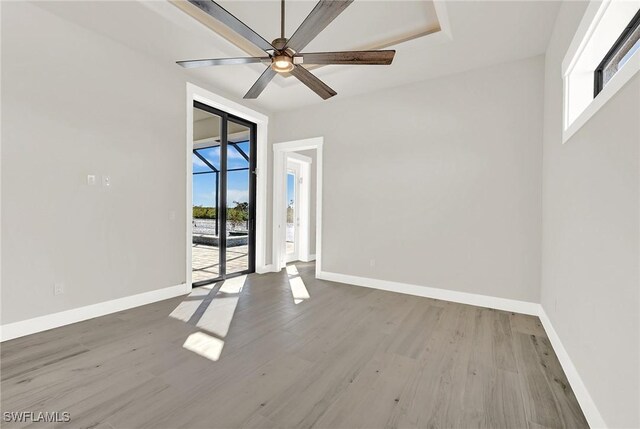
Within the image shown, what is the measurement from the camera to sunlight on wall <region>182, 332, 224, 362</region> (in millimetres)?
2418

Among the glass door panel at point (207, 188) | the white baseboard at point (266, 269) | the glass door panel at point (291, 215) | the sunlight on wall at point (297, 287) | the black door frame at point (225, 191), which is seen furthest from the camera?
the glass door panel at point (291, 215)

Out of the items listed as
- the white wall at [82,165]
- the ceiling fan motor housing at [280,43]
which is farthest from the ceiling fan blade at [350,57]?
the white wall at [82,165]

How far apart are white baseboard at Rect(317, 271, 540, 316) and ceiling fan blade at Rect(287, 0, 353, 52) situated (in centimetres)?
336

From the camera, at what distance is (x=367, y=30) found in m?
3.23

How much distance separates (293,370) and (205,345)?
0.89m

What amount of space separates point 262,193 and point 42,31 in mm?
3315

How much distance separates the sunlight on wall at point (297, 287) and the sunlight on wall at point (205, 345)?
130 centimetres

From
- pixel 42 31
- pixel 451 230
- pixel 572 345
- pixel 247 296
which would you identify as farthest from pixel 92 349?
pixel 451 230

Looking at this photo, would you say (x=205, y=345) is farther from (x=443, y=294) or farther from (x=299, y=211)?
(x=299, y=211)

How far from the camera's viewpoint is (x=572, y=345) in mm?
2084

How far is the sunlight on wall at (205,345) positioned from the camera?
7.93ft

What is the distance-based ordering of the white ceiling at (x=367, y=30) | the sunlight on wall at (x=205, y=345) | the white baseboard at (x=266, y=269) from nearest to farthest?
the sunlight on wall at (x=205, y=345) → the white ceiling at (x=367, y=30) → the white baseboard at (x=266, y=269)

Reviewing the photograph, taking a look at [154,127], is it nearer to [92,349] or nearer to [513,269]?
[92,349]

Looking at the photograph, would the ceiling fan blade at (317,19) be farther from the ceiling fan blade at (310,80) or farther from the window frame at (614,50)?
the window frame at (614,50)
